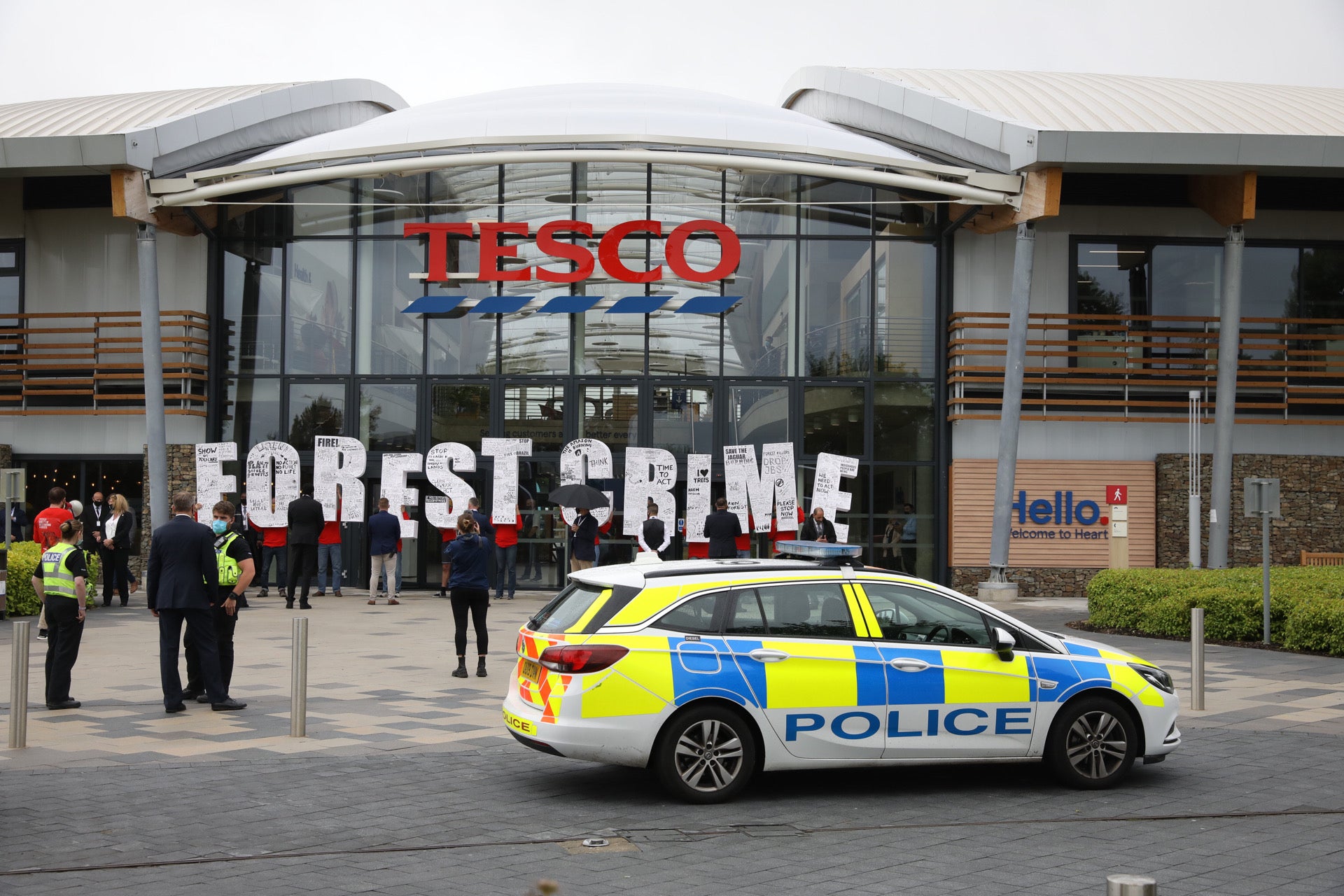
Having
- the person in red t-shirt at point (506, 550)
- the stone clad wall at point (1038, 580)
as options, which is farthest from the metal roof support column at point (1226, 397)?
the person in red t-shirt at point (506, 550)

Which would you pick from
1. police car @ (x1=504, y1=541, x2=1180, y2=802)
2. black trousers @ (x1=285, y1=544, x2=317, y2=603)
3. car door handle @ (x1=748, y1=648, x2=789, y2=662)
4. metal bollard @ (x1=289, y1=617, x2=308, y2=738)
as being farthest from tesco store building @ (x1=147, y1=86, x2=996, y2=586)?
car door handle @ (x1=748, y1=648, x2=789, y2=662)

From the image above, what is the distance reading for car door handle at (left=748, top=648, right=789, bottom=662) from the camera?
8000mm

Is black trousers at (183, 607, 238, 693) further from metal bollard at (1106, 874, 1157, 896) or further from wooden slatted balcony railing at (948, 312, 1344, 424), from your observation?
wooden slatted balcony railing at (948, 312, 1344, 424)

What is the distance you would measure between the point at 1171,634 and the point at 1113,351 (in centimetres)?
916

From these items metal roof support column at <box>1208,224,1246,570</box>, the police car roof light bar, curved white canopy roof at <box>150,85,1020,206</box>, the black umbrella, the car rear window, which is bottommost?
the car rear window

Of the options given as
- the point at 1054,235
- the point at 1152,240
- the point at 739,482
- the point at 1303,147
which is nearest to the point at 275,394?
the point at 739,482

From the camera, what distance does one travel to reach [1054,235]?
25562 mm

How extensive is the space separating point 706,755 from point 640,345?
17.6 meters

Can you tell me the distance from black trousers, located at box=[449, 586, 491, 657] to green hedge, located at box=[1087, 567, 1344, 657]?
358 inches

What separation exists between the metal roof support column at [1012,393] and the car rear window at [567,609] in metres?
16.0

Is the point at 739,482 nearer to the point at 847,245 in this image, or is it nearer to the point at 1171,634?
the point at 847,245

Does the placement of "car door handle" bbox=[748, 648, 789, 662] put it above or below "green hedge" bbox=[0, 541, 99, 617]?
above

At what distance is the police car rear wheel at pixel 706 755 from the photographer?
7828mm

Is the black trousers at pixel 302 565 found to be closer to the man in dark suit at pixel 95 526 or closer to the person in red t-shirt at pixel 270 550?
the person in red t-shirt at pixel 270 550
